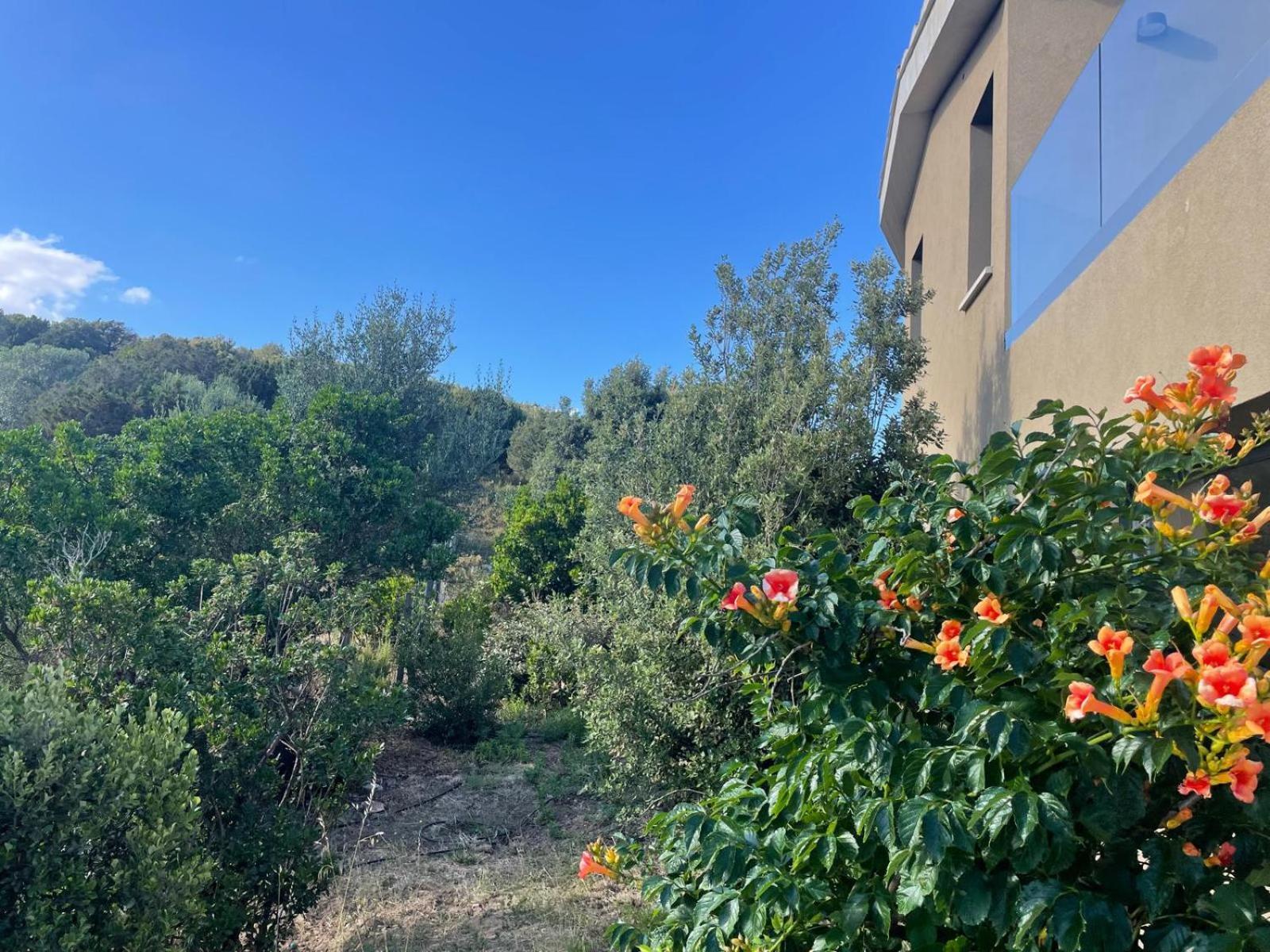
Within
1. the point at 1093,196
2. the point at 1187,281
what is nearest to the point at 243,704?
the point at 1187,281

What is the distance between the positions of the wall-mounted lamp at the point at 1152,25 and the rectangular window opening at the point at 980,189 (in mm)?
3455

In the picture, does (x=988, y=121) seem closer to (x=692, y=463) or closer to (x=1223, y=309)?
(x=692, y=463)

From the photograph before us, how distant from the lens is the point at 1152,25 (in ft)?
9.80

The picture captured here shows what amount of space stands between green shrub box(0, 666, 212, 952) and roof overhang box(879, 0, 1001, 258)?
7.59 m

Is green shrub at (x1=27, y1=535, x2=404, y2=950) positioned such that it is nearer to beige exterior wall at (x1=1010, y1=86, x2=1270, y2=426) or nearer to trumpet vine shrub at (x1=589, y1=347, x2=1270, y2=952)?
trumpet vine shrub at (x1=589, y1=347, x2=1270, y2=952)

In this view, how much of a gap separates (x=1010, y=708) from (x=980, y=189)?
6425 mm

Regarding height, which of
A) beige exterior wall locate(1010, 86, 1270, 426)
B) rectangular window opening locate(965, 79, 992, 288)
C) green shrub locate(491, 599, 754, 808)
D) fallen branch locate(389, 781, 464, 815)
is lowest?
fallen branch locate(389, 781, 464, 815)

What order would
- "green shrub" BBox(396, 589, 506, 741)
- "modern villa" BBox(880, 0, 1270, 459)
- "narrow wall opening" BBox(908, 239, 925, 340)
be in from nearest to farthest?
"modern villa" BBox(880, 0, 1270, 459)
"green shrub" BBox(396, 589, 506, 741)
"narrow wall opening" BBox(908, 239, 925, 340)

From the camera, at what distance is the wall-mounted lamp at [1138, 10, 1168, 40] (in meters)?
2.90

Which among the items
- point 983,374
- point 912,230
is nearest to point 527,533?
point 983,374

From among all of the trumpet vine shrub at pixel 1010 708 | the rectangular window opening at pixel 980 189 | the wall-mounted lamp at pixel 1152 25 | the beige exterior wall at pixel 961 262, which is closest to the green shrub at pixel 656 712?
the trumpet vine shrub at pixel 1010 708

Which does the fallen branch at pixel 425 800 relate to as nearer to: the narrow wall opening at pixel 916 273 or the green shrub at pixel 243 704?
the green shrub at pixel 243 704

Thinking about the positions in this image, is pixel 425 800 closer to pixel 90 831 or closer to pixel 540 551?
pixel 90 831

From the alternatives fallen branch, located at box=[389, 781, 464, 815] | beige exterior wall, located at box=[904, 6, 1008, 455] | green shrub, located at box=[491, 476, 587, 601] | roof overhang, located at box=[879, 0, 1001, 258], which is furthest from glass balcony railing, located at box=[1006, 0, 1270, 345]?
green shrub, located at box=[491, 476, 587, 601]
